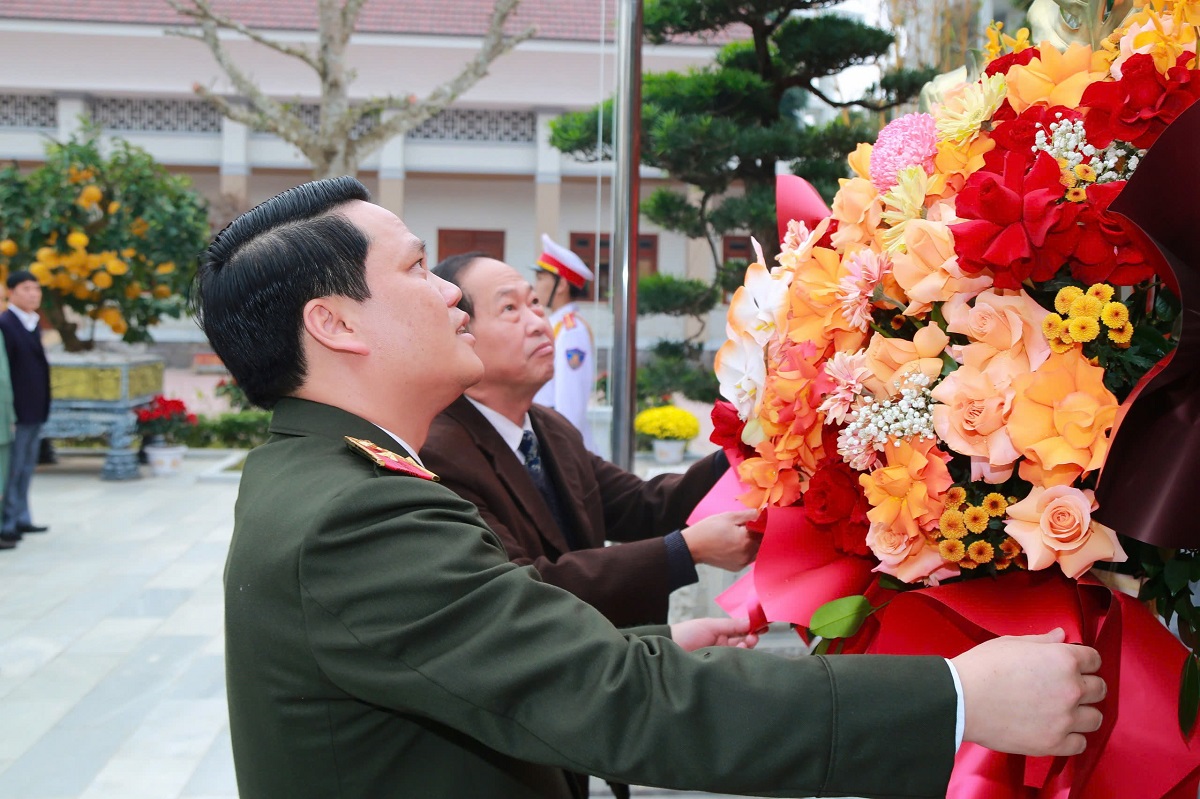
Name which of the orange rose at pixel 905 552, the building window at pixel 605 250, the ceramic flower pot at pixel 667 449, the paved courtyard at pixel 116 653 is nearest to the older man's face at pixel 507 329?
the orange rose at pixel 905 552

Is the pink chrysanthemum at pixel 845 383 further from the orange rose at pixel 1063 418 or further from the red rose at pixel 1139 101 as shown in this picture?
the red rose at pixel 1139 101

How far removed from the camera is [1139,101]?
85 centimetres

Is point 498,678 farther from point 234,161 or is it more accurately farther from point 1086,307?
point 234,161

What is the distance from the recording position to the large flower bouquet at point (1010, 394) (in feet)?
2.77

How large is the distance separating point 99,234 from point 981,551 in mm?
8012

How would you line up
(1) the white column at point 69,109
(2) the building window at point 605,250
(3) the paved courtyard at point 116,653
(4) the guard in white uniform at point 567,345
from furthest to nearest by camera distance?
1. (2) the building window at point 605,250
2. (1) the white column at point 69,109
3. (4) the guard in white uniform at point 567,345
4. (3) the paved courtyard at point 116,653

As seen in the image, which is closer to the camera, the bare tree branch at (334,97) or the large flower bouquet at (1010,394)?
the large flower bouquet at (1010,394)

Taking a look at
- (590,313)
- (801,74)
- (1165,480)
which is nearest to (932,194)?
(1165,480)

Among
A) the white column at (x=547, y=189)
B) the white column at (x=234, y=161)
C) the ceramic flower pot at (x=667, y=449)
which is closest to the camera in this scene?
the ceramic flower pot at (x=667, y=449)

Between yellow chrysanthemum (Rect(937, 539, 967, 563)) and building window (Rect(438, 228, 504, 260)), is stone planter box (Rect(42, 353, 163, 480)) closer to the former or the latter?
yellow chrysanthemum (Rect(937, 539, 967, 563))

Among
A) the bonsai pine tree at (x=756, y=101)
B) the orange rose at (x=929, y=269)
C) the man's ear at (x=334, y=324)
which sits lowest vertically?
the man's ear at (x=334, y=324)

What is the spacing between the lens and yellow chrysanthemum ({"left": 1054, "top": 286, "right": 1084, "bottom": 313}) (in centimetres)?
85

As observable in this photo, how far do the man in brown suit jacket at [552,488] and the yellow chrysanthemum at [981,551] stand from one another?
1.70ft

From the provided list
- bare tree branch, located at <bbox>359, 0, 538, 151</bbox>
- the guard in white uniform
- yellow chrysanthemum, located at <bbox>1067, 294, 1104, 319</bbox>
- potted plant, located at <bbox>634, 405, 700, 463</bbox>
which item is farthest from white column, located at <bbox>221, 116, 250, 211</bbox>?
yellow chrysanthemum, located at <bbox>1067, 294, 1104, 319</bbox>
